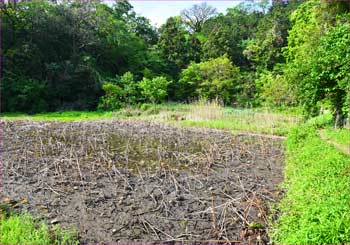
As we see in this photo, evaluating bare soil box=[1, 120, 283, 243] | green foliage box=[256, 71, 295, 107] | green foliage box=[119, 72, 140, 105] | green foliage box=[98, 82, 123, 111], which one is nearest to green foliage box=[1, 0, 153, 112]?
green foliage box=[98, 82, 123, 111]

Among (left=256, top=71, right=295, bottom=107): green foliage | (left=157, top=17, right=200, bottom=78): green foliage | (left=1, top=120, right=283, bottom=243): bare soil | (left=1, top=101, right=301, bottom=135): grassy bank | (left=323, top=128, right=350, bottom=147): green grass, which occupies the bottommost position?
(left=1, top=120, right=283, bottom=243): bare soil

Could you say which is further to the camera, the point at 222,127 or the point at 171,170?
the point at 222,127

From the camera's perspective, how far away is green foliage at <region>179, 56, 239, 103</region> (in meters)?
18.8

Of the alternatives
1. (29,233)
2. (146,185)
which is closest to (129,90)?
(146,185)

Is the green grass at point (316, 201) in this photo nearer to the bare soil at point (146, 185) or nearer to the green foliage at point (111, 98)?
the bare soil at point (146, 185)

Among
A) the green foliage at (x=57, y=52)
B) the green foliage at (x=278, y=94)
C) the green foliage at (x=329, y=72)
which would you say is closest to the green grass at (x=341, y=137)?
the green foliage at (x=329, y=72)

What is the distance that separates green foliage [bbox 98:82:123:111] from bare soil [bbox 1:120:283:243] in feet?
26.7

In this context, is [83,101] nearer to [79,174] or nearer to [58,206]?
[79,174]

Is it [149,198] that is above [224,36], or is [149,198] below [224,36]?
below

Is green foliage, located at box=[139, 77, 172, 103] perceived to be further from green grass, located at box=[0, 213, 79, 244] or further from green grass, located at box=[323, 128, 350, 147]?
green grass, located at box=[0, 213, 79, 244]

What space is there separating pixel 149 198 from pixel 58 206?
110cm

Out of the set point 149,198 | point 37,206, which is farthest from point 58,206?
point 149,198

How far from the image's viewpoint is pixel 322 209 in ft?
10.3

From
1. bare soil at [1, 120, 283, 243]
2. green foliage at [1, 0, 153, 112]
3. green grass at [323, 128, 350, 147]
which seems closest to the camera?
bare soil at [1, 120, 283, 243]
